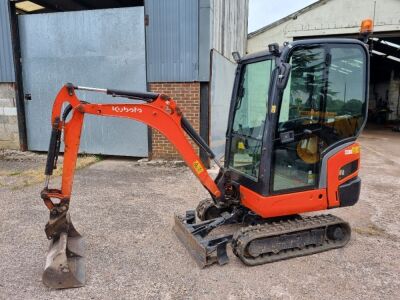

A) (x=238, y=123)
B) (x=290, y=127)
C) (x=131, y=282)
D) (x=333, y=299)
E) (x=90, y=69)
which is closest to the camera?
(x=333, y=299)

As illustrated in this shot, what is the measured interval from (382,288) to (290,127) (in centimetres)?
174

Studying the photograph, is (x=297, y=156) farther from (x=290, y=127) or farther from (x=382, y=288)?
(x=382, y=288)

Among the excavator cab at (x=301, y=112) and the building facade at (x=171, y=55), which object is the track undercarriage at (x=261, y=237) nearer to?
the excavator cab at (x=301, y=112)

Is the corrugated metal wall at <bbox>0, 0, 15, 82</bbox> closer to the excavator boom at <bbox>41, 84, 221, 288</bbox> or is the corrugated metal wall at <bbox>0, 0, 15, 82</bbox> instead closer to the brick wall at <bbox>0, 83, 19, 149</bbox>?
the brick wall at <bbox>0, 83, 19, 149</bbox>

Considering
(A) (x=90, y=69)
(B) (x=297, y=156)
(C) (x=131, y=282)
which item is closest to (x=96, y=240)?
(C) (x=131, y=282)

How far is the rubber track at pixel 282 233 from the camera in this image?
3270 millimetres

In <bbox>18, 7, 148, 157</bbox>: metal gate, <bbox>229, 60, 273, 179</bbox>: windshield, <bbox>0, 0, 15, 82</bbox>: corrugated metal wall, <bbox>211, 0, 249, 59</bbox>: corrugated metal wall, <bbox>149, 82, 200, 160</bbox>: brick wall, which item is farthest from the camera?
<bbox>0, 0, 15, 82</bbox>: corrugated metal wall

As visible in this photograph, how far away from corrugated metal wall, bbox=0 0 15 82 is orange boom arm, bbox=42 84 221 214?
6.29 m

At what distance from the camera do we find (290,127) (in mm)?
3396

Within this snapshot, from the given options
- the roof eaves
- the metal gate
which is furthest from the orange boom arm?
the roof eaves

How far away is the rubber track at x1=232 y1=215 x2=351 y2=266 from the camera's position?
3.27m

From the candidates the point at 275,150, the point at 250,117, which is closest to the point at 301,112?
the point at 275,150

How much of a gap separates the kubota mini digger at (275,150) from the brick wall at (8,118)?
623 cm

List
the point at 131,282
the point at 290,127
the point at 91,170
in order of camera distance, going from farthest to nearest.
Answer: the point at 91,170 < the point at 290,127 < the point at 131,282
